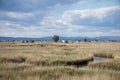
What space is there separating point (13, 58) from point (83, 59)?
35.0 ft

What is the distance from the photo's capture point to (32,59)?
2827 centimetres

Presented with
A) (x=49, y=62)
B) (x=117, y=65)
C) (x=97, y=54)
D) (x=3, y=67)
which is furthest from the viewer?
(x=97, y=54)

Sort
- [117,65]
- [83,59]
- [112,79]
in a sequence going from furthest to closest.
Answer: [83,59]
[117,65]
[112,79]

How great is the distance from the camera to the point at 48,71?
16.4 meters

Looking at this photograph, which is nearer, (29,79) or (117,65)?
(29,79)

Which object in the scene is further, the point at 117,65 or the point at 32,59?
the point at 32,59

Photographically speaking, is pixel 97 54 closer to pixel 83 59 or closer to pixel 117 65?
pixel 83 59

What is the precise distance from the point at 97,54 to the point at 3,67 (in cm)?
3019

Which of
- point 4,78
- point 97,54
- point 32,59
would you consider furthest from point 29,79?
point 97,54

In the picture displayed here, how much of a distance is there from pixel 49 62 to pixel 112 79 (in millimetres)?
13788

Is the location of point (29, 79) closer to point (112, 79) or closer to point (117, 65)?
point (112, 79)

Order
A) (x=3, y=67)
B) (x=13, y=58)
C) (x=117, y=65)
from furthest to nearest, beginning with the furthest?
(x=13, y=58) < (x=117, y=65) < (x=3, y=67)

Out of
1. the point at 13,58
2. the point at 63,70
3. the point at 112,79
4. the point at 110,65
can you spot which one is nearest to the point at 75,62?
the point at 110,65

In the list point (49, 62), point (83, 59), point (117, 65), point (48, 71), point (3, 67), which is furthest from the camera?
point (83, 59)
